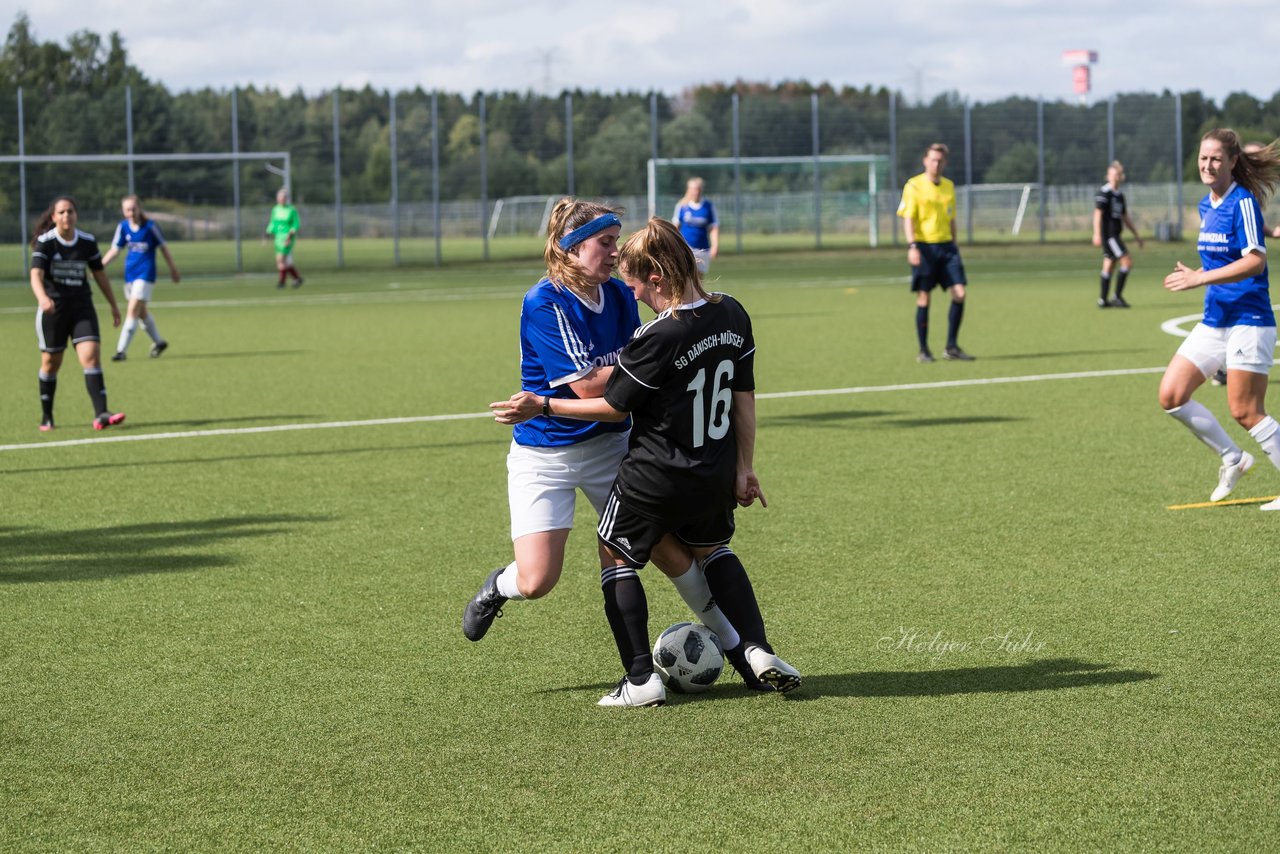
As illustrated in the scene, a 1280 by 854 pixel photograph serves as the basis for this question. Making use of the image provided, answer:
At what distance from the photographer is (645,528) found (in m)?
5.16

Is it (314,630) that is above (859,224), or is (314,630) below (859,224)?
below

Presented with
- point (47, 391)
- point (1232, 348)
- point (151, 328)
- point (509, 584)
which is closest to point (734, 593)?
point (509, 584)

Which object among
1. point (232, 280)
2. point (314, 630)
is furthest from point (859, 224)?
point (314, 630)

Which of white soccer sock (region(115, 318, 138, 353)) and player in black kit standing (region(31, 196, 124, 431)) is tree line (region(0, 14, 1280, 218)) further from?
player in black kit standing (region(31, 196, 124, 431))

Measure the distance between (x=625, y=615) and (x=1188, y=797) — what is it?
1.89 metres

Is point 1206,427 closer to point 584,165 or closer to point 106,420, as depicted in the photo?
point 106,420

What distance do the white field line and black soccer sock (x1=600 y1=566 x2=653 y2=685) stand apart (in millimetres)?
7749

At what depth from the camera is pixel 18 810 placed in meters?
4.41

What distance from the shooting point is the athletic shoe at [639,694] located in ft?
17.2

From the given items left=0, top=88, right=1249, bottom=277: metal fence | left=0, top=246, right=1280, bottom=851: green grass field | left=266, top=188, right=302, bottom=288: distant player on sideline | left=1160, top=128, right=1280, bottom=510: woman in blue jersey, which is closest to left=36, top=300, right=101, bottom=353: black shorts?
left=0, top=246, right=1280, bottom=851: green grass field

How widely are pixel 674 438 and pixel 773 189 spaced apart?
4247 centimetres

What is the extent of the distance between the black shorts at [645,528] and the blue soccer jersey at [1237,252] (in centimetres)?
408

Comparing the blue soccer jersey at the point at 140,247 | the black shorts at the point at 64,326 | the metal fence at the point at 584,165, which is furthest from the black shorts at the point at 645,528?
the metal fence at the point at 584,165

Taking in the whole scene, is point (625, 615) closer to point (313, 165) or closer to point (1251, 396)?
point (1251, 396)
